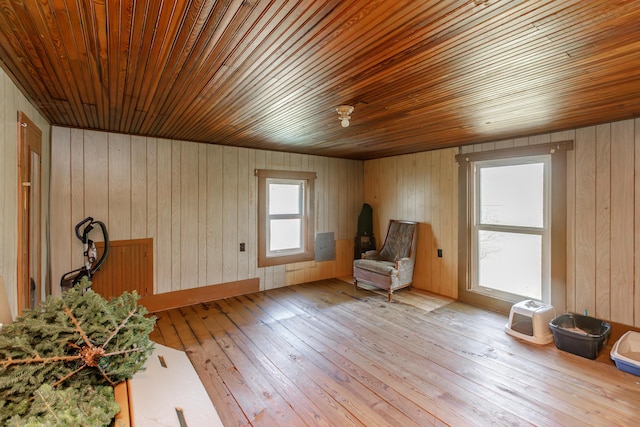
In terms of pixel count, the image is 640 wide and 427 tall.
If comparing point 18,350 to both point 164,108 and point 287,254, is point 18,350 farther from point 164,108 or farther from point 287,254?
point 287,254

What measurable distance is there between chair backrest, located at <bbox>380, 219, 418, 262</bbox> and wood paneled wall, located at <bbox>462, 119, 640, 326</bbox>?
198 cm

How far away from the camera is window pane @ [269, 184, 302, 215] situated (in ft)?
16.7

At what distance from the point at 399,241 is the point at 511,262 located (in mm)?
1634

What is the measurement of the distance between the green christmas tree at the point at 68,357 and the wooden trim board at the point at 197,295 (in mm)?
2835

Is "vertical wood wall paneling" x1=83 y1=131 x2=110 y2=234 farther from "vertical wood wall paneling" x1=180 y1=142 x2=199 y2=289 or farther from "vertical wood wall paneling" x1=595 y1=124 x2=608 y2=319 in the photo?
"vertical wood wall paneling" x1=595 y1=124 x2=608 y2=319

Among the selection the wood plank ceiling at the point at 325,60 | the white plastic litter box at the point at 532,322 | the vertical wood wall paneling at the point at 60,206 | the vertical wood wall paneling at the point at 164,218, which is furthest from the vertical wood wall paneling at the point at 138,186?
the white plastic litter box at the point at 532,322

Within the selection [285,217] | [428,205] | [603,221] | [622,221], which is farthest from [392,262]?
[622,221]

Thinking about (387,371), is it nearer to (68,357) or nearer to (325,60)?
(68,357)

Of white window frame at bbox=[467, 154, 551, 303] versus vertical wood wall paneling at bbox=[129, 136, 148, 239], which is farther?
vertical wood wall paneling at bbox=[129, 136, 148, 239]

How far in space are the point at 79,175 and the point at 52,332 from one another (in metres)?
3.05

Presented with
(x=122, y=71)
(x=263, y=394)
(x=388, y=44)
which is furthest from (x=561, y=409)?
(x=122, y=71)

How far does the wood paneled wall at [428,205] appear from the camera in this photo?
4.50 m

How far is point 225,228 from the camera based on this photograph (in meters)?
4.50

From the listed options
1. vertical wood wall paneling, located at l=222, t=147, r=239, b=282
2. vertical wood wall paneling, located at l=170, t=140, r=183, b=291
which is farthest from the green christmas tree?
vertical wood wall paneling, located at l=222, t=147, r=239, b=282
